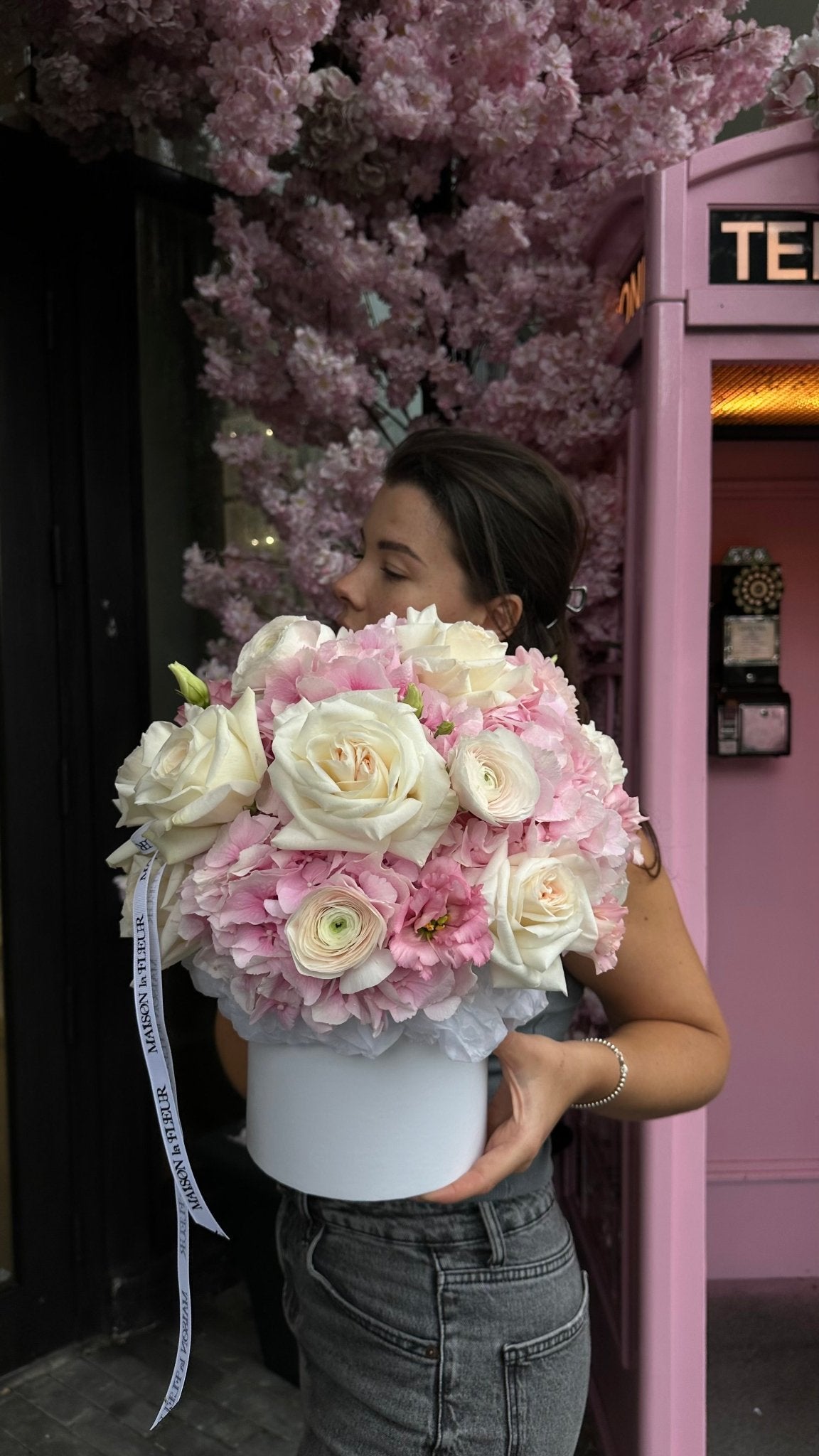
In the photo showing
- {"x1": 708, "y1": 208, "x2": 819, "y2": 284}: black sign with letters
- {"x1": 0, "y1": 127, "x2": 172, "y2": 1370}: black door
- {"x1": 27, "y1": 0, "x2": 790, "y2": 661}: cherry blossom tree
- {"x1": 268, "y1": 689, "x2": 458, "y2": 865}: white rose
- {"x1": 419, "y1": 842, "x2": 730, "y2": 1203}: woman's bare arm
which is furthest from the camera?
{"x1": 0, "y1": 127, "x2": 172, "y2": 1370}: black door

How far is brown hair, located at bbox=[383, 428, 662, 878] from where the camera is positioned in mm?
1443

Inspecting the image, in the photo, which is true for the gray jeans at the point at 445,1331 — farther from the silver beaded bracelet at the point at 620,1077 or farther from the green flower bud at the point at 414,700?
the green flower bud at the point at 414,700

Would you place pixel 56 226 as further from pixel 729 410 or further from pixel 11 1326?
pixel 11 1326

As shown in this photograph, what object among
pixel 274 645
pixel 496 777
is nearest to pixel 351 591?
pixel 274 645

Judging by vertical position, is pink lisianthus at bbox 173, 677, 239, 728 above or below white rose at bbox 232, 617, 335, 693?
below

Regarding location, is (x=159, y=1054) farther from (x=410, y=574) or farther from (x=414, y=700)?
(x=410, y=574)

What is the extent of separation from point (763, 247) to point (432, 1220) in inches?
67.5

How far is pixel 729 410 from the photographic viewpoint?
8.37 ft

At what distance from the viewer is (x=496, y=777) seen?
88cm

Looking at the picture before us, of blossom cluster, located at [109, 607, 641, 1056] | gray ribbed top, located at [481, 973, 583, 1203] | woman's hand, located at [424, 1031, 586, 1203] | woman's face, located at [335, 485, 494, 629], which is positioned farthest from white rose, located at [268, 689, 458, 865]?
woman's face, located at [335, 485, 494, 629]

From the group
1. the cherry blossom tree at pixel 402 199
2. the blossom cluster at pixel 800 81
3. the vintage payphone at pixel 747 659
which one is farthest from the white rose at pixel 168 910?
the vintage payphone at pixel 747 659

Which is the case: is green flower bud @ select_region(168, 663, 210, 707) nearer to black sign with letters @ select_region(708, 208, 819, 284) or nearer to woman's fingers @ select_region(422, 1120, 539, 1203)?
woman's fingers @ select_region(422, 1120, 539, 1203)

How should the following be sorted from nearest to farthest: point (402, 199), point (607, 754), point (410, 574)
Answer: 1. point (607, 754)
2. point (410, 574)
3. point (402, 199)

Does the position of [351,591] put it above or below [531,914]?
above
